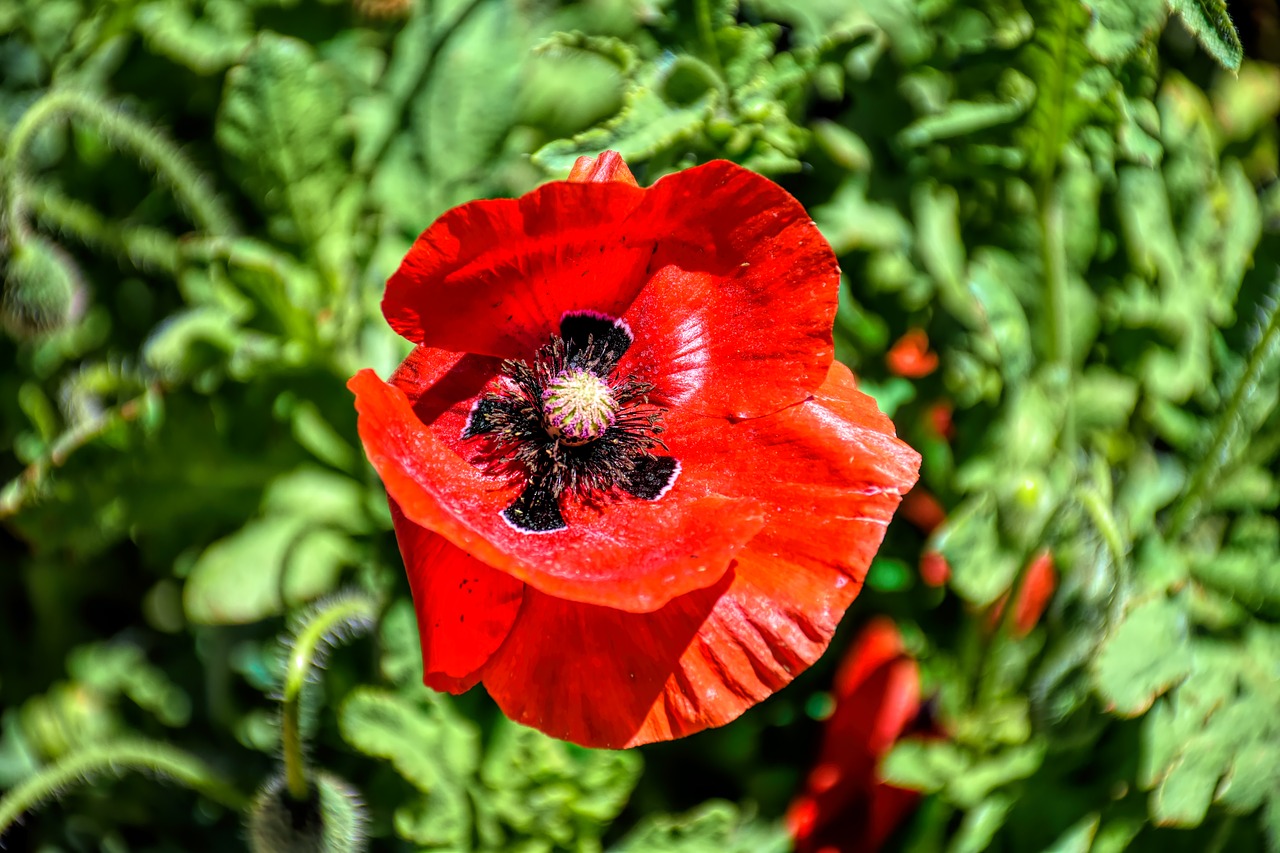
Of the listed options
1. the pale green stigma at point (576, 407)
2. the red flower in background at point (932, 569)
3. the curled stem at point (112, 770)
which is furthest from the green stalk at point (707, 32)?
the curled stem at point (112, 770)

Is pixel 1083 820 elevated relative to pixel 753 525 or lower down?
lower down

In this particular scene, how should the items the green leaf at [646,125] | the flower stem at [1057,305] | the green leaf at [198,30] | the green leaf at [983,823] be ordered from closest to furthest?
the green leaf at [646,125] < the green leaf at [983,823] < the flower stem at [1057,305] < the green leaf at [198,30]

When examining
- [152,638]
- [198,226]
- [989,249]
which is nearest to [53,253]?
[198,226]

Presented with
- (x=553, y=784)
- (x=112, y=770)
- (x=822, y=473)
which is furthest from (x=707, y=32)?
(x=112, y=770)

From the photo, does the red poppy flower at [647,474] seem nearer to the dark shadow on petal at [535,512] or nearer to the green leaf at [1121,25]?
the dark shadow on petal at [535,512]

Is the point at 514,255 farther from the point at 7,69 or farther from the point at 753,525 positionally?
the point at 7,69
